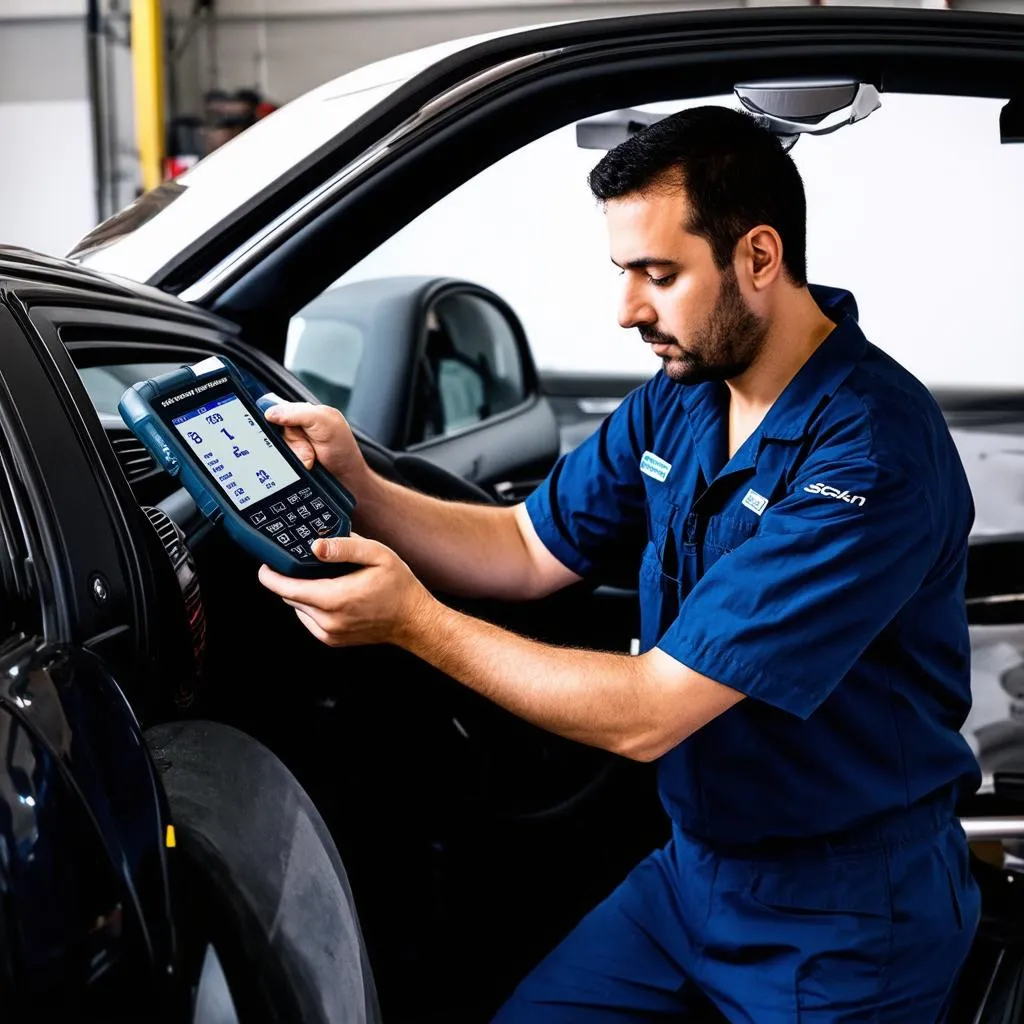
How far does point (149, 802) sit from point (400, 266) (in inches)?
217

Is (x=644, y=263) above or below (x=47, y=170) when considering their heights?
below

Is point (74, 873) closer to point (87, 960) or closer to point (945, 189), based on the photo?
point (87, 960)

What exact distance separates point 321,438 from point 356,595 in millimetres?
274

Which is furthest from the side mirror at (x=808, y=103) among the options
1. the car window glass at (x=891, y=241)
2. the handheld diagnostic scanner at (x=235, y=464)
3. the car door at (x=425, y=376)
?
the car window glass at (x=891, y=241)

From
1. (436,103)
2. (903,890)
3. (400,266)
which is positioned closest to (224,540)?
(436,103)

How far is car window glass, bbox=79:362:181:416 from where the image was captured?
126 centimetres

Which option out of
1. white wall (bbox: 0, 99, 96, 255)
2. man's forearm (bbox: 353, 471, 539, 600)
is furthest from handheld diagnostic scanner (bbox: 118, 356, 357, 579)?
white wall (bbox: 0, 99, 96, 255)

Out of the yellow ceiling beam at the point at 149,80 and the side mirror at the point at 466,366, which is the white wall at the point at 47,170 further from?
the side mirror at the point at 466,366

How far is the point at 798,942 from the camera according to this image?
1220 millimetres

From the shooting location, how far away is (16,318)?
2.79ft

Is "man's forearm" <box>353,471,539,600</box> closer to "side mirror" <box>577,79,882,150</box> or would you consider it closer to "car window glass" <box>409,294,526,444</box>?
"side mirror" <box>577,79,882,150</box>

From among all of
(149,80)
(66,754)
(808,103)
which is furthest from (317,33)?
(66,754)

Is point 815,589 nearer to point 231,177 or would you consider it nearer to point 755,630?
point 755,630

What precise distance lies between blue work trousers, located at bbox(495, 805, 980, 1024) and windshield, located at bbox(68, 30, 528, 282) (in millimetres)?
878
